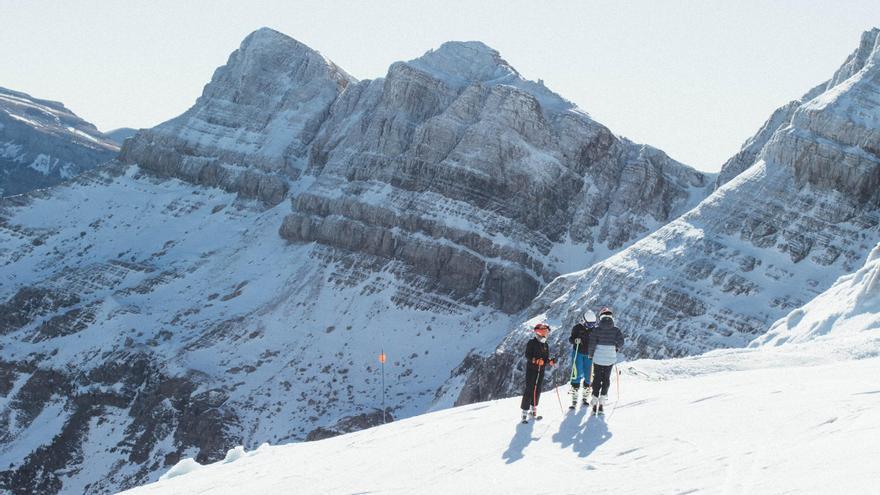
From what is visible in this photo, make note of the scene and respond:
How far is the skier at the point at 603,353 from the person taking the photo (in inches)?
792

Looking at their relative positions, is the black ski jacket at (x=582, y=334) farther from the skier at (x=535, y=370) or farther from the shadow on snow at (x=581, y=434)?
the shadow on snow at (x=581, y=434)

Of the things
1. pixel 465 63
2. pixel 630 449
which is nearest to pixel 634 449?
pixel 630 449

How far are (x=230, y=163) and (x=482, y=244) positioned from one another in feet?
155

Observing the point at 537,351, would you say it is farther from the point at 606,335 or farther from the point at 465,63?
the point at 465,63

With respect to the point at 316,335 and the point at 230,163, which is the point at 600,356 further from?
the point at 230,163

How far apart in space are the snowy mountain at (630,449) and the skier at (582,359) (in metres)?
0.62

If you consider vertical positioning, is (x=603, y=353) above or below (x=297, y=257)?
above

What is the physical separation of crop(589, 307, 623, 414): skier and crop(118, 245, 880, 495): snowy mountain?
1.52 ft

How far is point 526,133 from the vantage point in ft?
353

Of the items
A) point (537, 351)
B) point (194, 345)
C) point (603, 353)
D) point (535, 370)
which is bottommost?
point (194, 345)

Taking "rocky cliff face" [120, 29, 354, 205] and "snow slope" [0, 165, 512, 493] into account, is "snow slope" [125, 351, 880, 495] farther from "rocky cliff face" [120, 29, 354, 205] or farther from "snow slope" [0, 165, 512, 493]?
"rocky cliff face" [120, 29, 354, 205]

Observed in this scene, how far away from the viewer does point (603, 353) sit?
20.6 meters

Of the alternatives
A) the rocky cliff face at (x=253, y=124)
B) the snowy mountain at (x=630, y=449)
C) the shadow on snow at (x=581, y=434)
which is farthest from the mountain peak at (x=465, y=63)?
the shadow on snow at (x=581, y=434)

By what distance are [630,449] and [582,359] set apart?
15.4ft
